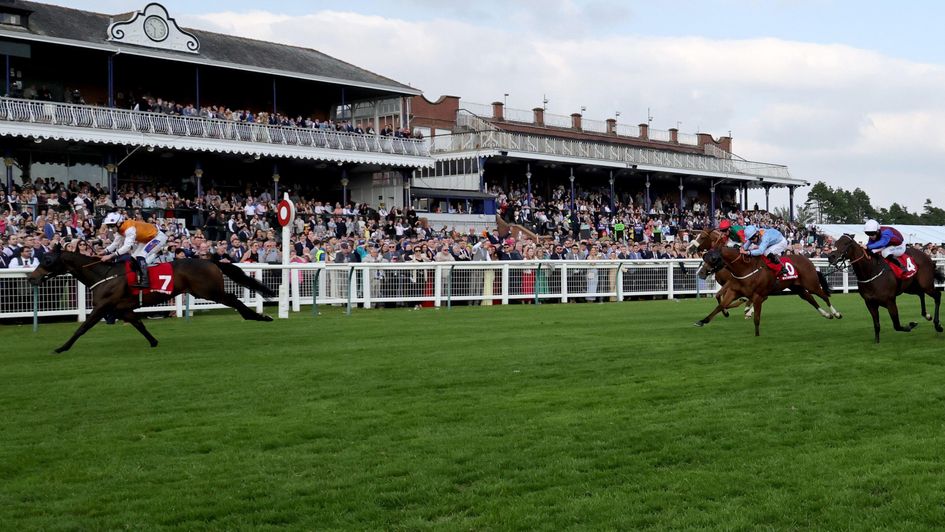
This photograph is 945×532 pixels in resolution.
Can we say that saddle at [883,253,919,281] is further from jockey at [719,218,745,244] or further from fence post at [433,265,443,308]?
fence post at [433,265,443,308]

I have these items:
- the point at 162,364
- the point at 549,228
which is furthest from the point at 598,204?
the point at 162,364

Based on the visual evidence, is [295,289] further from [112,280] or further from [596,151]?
[596,151]

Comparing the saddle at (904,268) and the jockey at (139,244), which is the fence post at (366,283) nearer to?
the jockey at (139,244)

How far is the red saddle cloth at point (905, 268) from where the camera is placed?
13.3 m

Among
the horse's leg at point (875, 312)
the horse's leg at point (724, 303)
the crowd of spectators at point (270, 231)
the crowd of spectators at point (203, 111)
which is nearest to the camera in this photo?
the horse's leg at point (875, 312)

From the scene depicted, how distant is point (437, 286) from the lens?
867 inches

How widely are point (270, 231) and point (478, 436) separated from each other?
20.9m

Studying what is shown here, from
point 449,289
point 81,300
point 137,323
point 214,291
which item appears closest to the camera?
point 137,323

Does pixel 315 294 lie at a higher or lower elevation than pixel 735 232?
lower

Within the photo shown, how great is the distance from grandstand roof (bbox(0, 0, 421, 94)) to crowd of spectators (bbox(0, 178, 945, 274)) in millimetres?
4248

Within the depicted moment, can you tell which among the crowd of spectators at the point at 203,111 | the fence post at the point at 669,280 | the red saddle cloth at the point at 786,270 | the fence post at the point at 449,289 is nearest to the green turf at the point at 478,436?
the red saddle cloth at the point at 786,270

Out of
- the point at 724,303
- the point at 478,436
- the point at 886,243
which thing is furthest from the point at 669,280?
the point at 478,436

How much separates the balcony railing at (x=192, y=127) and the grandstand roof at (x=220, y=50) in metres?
2.29

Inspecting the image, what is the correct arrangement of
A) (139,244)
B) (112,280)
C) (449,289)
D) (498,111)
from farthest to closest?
(498,111)
(449,289)
(139,244)
(112,280)
